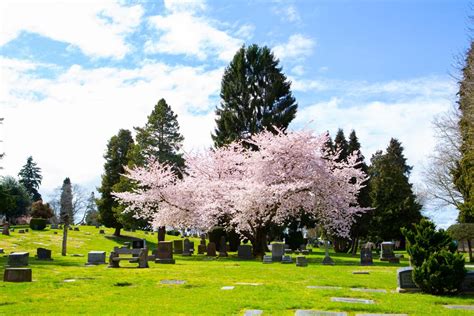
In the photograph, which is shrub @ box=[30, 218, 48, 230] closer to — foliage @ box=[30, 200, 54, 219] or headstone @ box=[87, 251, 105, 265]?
foliage @ box=[30, 200, 54, 219]

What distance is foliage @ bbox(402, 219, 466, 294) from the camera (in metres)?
11.6

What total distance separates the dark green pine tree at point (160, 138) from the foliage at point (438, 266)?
40.5 m

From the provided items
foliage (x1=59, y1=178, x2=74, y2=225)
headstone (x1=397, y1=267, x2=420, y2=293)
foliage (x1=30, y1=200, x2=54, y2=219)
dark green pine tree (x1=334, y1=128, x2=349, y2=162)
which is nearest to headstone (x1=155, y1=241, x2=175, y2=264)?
headstone (x1=397, y1=267, x2=420, y2=293)

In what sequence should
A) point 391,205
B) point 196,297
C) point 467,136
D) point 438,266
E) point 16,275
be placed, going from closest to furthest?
point 196,297 → point 438,266 → point 16,275 → point 467,136 → point 391,205

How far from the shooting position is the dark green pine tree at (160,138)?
5153 centimetres

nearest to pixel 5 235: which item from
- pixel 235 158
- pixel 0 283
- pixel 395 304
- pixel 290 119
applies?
pixel 235 158

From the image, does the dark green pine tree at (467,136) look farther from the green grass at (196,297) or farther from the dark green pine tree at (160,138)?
the dark green pine tree at (160,138)

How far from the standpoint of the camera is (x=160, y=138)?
2071 inches

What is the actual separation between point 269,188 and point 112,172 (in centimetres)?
3461

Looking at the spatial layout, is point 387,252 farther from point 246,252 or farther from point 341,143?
point 341,143

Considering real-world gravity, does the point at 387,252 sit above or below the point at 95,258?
above

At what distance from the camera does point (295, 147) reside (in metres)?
29.7

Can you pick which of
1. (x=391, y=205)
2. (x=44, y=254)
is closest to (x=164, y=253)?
(x=44, y=254)

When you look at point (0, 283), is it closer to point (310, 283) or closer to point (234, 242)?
point (310, 283)
